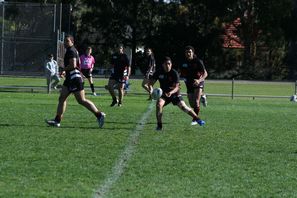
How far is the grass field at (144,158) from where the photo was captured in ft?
24.2

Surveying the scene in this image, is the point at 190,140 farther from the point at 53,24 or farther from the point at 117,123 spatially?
the point at 53,24

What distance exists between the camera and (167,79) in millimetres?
13758

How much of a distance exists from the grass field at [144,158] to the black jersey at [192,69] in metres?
1.17

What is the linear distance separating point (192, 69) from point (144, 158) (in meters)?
6.26

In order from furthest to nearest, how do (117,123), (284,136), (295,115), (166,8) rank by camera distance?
(166,8)
(295,115)
(117,123)
(284,136)

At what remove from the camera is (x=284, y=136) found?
1343cm

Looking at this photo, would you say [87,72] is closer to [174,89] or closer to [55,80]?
[55,80]

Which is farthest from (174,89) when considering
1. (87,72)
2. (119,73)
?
(87,72)

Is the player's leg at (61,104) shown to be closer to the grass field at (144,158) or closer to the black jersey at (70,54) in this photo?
the grass field at (144,158)

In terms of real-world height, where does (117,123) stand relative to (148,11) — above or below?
below

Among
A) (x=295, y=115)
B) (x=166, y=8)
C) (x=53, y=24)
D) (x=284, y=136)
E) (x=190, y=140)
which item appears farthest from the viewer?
(x=166, y=8)

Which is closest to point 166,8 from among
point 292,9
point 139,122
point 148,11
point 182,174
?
point 148,11

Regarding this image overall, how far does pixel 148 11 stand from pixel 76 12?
675 cm

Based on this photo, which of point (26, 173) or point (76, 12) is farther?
point (76, 12)
